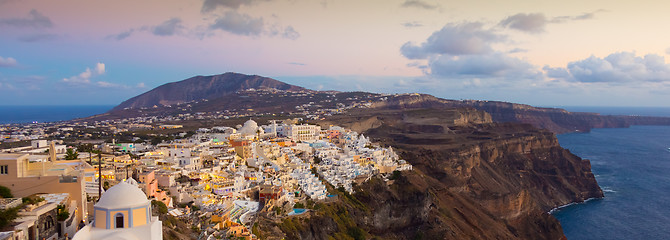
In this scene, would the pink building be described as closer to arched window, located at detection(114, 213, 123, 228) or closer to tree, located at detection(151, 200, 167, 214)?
tree, located at detection(151, 200, 167, 214)

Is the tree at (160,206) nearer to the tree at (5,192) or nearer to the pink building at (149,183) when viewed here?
the pink building at (149,183)

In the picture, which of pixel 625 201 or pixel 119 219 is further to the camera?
pixel 625 201

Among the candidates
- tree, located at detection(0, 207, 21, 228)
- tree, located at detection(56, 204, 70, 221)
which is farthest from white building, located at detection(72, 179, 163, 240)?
tree, located at detection(56, 204, 70, 221)

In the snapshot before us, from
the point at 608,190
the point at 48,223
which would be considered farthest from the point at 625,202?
the point at 48,223

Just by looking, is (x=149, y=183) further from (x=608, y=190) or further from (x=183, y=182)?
(x=608, y=190)

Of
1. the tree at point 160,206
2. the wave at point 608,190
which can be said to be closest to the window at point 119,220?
the tree at point 160,206

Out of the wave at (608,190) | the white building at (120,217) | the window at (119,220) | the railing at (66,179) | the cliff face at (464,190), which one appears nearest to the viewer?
the white building at (120,217)
